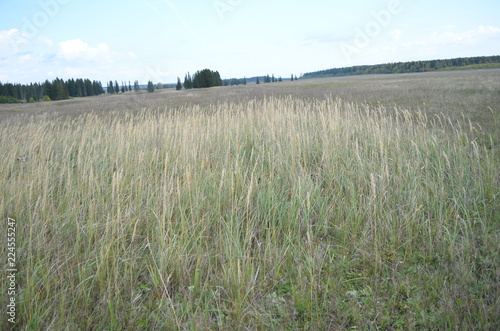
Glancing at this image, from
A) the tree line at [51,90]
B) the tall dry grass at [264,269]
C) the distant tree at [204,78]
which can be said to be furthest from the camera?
the distant tree at [204,78]

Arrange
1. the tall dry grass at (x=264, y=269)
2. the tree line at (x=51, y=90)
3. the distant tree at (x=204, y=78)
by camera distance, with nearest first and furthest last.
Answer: the tall dry grass at (x=264, y=269), the tree line at (x=51, y=90), the distant tree at (x=204, y=78)

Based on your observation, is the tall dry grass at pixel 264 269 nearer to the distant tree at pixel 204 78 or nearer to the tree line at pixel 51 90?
the tree line at pixel 51 90

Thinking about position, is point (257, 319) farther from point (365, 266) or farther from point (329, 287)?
point (365, 266)

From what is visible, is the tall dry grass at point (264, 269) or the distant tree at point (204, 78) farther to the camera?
the distant tree at point (204, 78)

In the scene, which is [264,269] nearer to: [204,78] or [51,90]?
[204,78]

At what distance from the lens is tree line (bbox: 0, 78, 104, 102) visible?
63072mm

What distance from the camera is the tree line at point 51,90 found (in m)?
63.1

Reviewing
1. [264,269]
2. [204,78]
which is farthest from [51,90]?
[264,269]

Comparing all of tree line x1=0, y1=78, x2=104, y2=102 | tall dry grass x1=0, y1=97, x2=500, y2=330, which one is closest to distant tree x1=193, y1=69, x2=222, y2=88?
tree line x1=0, y1=78, x2=104, y2=102

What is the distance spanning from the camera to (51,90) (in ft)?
210

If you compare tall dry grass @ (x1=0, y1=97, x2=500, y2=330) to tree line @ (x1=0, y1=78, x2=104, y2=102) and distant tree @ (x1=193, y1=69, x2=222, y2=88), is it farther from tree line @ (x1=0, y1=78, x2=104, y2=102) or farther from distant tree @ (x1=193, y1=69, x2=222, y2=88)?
distant tree @ (x1=193, y1=69, x2=222, y2=88)

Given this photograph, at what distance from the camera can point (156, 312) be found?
2.19m

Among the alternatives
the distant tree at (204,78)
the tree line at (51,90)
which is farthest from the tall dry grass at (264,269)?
the distant tree at (204,78)

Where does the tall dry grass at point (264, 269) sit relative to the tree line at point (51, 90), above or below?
below
